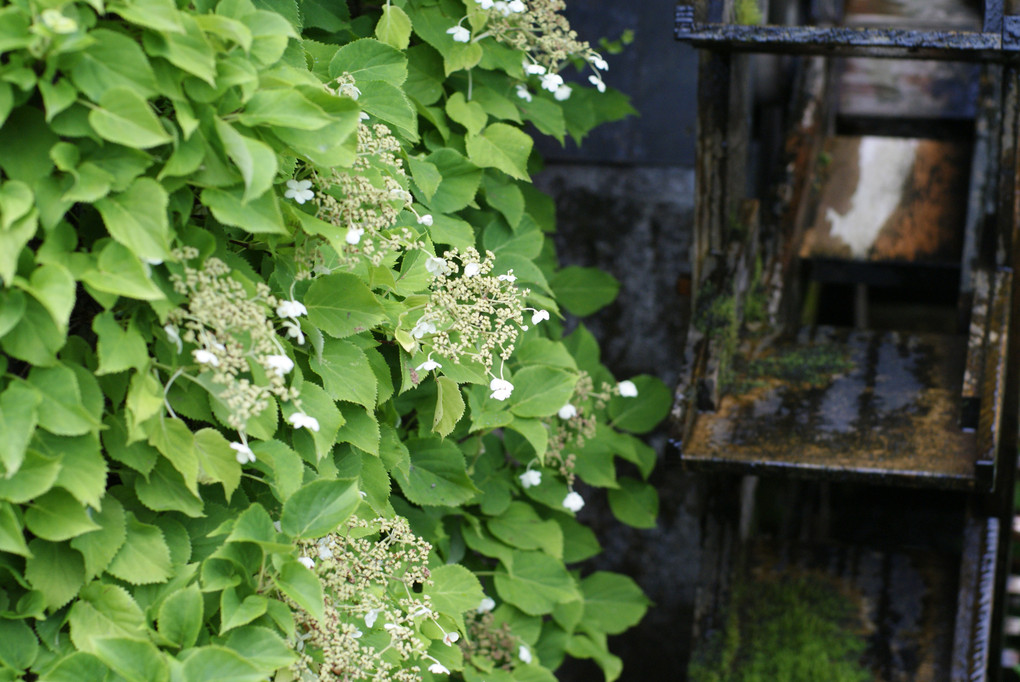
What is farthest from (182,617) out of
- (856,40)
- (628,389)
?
(856,40)

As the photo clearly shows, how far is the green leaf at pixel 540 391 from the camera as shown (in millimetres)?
1854

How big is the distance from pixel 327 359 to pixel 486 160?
59cm

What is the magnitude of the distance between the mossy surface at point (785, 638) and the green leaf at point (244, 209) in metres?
1.81

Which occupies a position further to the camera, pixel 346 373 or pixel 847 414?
pixel 847 414

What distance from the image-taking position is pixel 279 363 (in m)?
1.30

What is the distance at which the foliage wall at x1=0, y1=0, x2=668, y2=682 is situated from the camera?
1162 mm

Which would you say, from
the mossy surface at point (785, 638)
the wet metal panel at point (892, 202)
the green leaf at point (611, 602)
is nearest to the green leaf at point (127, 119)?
the green leaf at point (611, 602)

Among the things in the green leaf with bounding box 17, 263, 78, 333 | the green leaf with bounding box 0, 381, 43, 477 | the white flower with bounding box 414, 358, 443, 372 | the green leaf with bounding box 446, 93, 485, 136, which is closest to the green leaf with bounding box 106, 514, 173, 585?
the green leaf with bounding box 0, 381, 43, 477

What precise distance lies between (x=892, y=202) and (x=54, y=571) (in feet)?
8.29

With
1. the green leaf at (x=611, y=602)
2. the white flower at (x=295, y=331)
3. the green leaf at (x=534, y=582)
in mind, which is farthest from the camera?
the green leaf at (x=611, y=602)

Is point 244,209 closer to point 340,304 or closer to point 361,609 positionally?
point 340,304

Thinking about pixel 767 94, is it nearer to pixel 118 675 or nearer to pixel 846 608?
pixel 846 608

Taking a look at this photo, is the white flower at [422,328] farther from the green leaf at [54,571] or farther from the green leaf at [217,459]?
the green leaf at [54,571]

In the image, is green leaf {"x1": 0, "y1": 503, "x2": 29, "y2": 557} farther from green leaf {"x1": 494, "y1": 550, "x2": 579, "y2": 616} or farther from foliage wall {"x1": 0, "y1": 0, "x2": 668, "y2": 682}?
green leaf {"x1": 494, "y1": 550, "x2": 579, "y2": 616}
